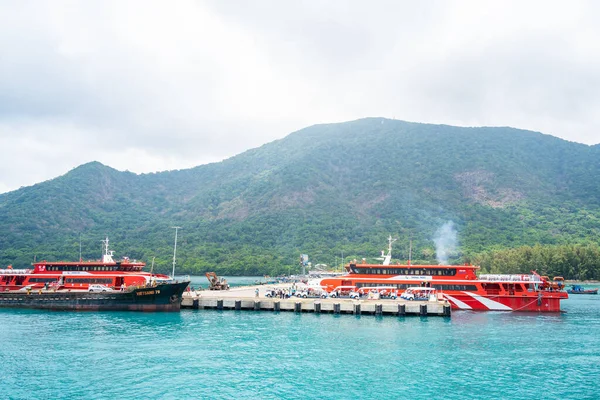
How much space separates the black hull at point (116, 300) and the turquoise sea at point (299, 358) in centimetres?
455

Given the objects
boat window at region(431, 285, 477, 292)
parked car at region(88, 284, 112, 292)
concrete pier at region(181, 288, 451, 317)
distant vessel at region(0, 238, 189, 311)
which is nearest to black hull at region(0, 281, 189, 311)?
distant vessel at region(0, 238, 189, 311)

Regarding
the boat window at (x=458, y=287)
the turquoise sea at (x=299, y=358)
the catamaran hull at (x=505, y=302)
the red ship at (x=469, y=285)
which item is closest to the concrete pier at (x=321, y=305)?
the turquoise sea at (x=299, y=358)

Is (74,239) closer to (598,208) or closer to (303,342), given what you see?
(303,342)

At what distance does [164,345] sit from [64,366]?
26.3 ft

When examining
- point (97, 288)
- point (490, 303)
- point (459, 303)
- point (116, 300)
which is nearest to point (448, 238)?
point (490, 303)

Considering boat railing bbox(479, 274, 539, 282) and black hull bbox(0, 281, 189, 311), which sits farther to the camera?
boat railing bbox(479, 274, 539, 282)

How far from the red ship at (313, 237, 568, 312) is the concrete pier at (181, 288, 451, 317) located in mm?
6262

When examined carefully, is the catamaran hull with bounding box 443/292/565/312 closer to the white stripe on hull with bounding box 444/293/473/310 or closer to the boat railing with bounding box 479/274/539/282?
the white stripe on hull with bounding box 444/293/473/310

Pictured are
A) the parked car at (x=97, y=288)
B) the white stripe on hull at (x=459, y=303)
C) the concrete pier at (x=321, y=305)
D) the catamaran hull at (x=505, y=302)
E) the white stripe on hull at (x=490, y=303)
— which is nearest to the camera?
the concrete pier at (x=321, y=305)

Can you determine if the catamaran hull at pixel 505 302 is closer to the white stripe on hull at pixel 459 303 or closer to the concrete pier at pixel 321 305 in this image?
the white stripe on hull at pixel 459 303

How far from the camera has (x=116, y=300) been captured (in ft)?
185

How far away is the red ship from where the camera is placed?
58625 millimetres

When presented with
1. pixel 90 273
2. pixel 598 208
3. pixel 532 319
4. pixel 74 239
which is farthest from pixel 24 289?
pixel 598 208

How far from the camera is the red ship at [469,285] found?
58.6m
